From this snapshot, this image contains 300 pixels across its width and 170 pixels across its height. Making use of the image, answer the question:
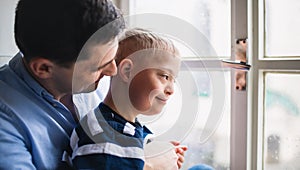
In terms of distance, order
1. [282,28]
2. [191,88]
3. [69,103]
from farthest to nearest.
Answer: [282,28]
[69,103]
[191,88]

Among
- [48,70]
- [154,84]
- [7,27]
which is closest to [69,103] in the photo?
[48,70]

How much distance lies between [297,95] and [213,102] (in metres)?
0.44

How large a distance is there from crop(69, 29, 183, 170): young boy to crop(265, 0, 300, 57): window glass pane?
52 centimetres

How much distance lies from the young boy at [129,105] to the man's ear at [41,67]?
0.13 metres

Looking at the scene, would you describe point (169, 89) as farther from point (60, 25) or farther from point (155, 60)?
point (60, 25)

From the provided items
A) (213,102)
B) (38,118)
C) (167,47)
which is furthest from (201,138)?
(38,118)

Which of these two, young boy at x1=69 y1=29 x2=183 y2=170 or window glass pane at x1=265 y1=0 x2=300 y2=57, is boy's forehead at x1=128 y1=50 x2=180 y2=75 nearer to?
young boy at x1=69 y1=29 x2=183 y2=170

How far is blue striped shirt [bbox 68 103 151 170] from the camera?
0.65 meters

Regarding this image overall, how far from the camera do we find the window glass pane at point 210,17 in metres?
1.18

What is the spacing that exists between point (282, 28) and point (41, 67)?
76 centimetres

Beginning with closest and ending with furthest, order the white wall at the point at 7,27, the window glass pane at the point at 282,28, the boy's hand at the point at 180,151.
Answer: the boy's hand at the point at 180,151, the window glass pane at the point at 282,28, the white wall at the point at 7,27

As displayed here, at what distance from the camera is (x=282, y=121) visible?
3.59ft

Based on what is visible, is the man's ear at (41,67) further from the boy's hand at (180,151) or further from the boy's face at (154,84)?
the boy's hand at (180,151)

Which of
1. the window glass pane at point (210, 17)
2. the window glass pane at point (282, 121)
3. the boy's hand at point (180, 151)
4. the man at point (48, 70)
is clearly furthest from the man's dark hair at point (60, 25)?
the window glass pane at point (282, 121)
